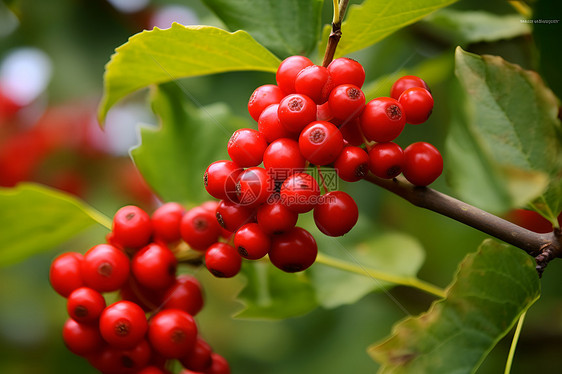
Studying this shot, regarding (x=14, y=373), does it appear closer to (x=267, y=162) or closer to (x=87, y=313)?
(x=87, y=313)

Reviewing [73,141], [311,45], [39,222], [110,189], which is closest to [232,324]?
[110,189]

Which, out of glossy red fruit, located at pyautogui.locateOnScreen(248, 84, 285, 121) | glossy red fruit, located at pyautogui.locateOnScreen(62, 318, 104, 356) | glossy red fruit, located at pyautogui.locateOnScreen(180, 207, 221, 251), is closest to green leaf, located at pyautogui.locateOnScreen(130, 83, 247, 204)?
glossy red fruit, located at pyautogui.locateOnScreen(180, 207, 221, 251)

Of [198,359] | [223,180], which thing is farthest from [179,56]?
[198,359]

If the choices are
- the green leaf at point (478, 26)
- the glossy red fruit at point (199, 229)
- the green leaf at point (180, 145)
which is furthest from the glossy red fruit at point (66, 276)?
the green leaf at point (478, 26)

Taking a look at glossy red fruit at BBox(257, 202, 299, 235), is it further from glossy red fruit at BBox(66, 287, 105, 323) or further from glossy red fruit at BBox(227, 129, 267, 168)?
glossy red fruit at BBox(66, 287, 105, 323)

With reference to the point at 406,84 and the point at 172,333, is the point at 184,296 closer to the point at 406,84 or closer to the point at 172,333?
the point at 172,333

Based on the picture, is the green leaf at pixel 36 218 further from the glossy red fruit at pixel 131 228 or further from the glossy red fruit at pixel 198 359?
the glossy red fruit at pixel 198 359
